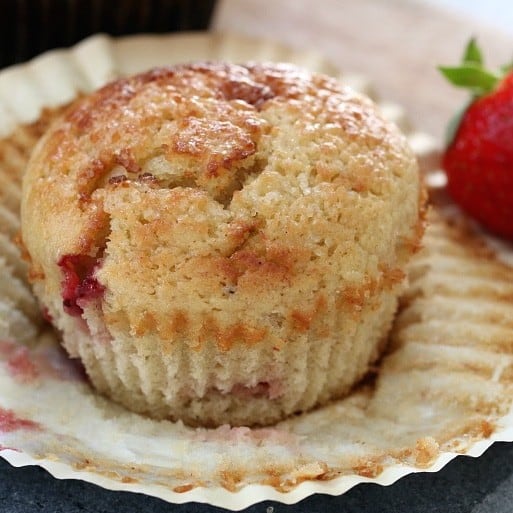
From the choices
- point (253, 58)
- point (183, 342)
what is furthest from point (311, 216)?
point (253, 58)

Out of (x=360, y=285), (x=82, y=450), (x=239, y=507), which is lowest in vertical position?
(x=82, y=450)

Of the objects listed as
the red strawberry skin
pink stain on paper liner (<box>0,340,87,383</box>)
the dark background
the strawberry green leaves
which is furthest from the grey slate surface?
the dark background

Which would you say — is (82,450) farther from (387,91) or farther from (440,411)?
(387,91)

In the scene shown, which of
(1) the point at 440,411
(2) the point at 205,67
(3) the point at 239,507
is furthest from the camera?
(2) the point at 205,67

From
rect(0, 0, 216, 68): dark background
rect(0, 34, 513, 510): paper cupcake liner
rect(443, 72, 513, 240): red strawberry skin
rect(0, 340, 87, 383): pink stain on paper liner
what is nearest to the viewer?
rect(0, 34, 513, 510): paper cupcake liner

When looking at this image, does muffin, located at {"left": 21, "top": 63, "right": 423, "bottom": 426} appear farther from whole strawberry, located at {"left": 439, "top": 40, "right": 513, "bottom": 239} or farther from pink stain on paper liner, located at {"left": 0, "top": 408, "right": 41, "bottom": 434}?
whole strawberry, located at {"left": 439, "top": 40, "right": 513, "bottom": 239}

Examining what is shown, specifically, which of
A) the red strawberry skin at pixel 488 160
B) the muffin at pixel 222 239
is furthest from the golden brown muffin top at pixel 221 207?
the red strawberry skin at pixel 488 160

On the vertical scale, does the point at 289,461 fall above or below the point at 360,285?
below
